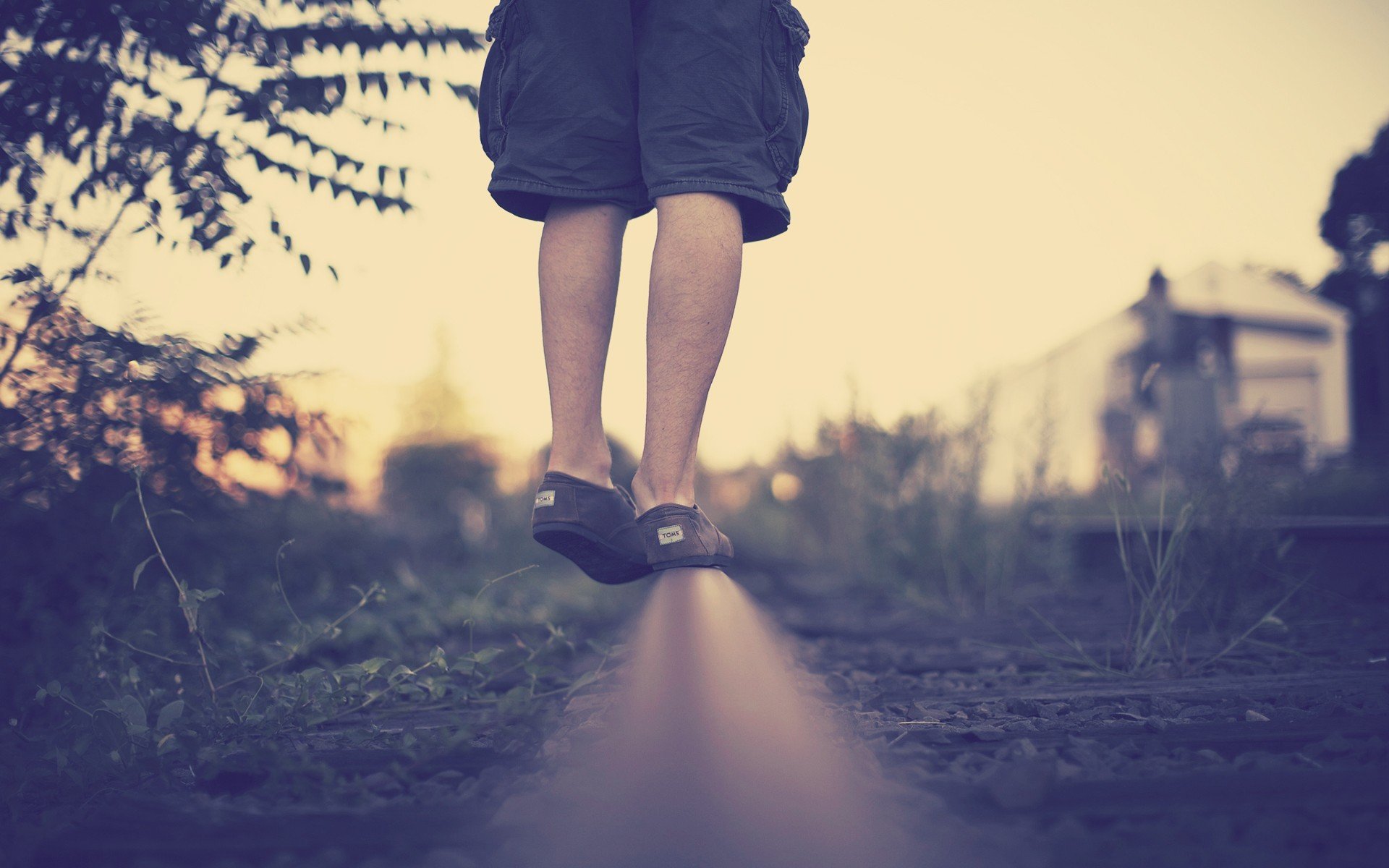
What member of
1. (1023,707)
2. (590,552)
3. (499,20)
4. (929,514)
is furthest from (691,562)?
(929,514)

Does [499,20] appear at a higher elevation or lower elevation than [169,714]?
higher

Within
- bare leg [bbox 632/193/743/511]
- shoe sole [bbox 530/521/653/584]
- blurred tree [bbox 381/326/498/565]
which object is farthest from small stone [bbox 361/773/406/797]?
blurred tree [bbox 381/326/498/565]

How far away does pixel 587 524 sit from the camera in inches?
58.6

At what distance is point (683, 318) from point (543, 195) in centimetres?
38

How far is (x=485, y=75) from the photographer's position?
1687 millimetres

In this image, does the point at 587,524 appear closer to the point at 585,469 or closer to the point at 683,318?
the point at 585,469

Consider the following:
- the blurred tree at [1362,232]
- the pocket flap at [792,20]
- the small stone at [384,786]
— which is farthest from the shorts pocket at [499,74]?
the blurred tree at [1362,232]

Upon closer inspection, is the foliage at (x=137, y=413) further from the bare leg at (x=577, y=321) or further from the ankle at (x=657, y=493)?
the ankle at (x=657, y=493)

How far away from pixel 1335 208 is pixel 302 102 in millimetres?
4090

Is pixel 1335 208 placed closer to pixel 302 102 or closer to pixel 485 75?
pixel 485 75

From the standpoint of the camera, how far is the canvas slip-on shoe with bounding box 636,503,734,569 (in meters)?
1.33

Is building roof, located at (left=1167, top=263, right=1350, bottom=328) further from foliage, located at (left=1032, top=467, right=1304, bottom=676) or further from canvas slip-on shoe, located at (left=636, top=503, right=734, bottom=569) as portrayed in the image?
canvas slip-on shoe, located at (left=636, top=503, right=734, bottom=569)

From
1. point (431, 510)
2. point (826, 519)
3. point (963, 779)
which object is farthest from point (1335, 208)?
point (431, 510)

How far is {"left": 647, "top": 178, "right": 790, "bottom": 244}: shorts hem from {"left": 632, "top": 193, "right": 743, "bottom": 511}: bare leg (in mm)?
13
